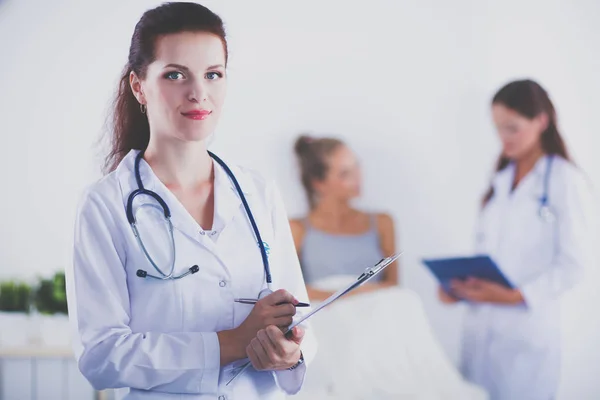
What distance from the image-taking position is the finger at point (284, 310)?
1227 millimetres

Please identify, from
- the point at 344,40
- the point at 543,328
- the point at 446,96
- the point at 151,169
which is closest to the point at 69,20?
the point at 344,40

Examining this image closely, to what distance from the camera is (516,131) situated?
325cm

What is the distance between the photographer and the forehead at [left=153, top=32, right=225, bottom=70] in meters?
1.31

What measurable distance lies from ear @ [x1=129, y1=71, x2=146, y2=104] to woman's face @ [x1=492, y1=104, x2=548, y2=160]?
7.20 ft

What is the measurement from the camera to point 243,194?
4.53 feet

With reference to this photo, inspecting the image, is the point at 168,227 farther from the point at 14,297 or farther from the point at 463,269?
the point at 463,269

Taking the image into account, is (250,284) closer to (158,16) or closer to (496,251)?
(158,16)

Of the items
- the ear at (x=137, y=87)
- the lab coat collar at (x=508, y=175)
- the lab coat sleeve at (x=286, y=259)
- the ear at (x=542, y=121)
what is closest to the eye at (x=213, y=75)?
the ear at (x=137, y=87)

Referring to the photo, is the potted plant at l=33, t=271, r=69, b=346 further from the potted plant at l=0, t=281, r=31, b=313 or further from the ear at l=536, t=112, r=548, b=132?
the ear at l=536, t=112, r=548, b=132

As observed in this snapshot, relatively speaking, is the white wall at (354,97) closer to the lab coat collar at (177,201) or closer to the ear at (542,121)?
the ear at (542,121)

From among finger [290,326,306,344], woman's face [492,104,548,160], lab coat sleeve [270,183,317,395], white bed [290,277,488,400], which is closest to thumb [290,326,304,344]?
finger [290,326,306,344]

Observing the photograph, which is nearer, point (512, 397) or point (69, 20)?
point (69, 20)

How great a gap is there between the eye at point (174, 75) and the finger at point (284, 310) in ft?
1.41

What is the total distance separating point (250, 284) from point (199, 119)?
29 cm
